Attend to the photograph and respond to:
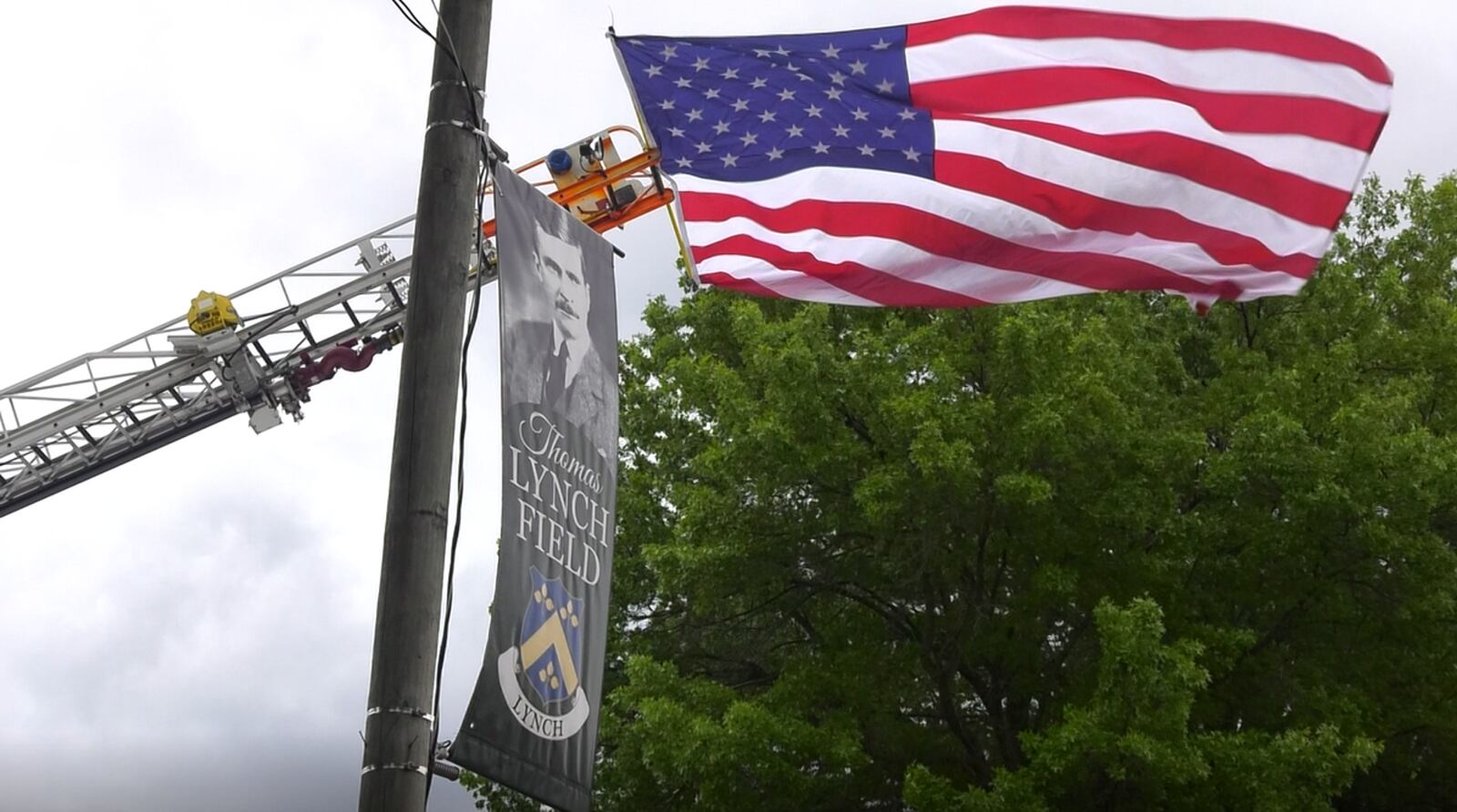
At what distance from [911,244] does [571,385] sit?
3.71 meters

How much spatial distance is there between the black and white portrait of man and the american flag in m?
2.56

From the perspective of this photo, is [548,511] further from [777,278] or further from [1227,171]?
[1227,171]

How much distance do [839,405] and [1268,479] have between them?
456 cm

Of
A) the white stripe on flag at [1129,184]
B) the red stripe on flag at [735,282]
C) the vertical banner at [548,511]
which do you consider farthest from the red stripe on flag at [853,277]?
the vertical banner at [548,511]

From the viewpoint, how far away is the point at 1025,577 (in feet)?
55.0

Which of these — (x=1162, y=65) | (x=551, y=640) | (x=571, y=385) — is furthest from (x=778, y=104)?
(x=551, y=640)

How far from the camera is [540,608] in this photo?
5465 millimetres

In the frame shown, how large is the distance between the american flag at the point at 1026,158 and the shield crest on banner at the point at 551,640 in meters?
3.59

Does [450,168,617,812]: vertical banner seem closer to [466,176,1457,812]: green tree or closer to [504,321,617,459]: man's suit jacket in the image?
[504,321,617,459]: man's suit jacket

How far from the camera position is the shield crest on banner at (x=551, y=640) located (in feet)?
17.6

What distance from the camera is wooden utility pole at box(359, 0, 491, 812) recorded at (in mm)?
5004

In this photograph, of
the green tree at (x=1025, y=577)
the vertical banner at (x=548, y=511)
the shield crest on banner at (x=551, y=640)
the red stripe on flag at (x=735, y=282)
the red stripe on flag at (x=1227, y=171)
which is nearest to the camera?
the vertical banner at (x=548, y=511)

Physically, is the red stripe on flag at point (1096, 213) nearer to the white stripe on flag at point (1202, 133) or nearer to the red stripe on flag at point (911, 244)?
the red stripe on flag at point (911, 244)

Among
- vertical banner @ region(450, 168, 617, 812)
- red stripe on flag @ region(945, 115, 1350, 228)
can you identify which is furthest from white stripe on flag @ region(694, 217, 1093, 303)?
vertical banner @ region(450, 168, 617, 812)
